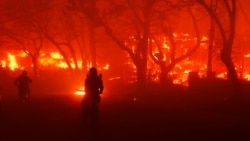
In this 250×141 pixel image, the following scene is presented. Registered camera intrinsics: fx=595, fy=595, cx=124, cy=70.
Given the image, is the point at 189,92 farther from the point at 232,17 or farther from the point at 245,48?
the point at 245,48

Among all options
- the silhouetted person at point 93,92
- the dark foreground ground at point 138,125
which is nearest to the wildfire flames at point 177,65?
the dark foreground ground at point 138,125

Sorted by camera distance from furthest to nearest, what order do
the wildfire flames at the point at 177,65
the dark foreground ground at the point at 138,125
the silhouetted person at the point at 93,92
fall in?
1. the wildfire flames at the point at 177,65
2. the silhouetted person at the point at 93,92
3. the dark foreground ground at the point at 138,125

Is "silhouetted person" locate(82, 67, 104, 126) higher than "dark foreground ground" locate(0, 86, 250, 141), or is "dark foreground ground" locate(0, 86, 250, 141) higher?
"silhouetted person" locate(82, 67, 104, 126)

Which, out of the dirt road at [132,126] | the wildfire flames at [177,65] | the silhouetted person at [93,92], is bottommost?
the dirt road at [132,126]

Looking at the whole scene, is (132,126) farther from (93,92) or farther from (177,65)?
(177,65)

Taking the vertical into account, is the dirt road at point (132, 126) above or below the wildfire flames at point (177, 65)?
below

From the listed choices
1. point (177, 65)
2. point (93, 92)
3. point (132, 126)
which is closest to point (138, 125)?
point (132, 126)

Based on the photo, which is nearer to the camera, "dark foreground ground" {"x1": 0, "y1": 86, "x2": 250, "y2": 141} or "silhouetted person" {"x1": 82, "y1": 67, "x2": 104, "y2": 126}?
"dark foreground ground" {"x1": 0, "y1": 86, "x2": 250, "y2": 141}

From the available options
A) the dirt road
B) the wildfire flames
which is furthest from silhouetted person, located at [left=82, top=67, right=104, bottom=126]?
the wildfire flames

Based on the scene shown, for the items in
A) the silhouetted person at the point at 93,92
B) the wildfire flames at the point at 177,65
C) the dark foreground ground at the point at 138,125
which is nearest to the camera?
the dark foreground ground at the point at 138,125

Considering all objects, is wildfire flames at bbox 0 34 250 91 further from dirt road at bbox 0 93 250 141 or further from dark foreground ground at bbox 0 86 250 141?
dirt road at bbox 0 93 250 141

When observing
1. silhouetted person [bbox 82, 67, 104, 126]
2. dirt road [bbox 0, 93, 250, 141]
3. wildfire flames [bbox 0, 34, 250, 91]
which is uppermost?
wildfire flames [bbox 0, 34, 250, 91]

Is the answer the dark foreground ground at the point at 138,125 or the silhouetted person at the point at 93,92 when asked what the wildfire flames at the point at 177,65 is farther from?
the silhouetted person at the point at 93,92

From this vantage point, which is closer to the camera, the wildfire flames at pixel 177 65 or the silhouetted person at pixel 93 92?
the silhouetted person at pixel 93 92
